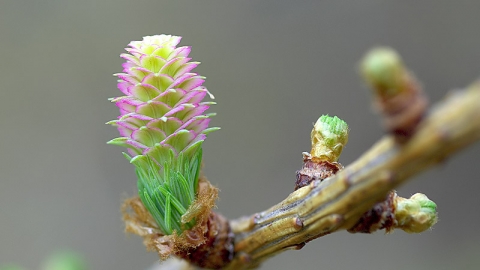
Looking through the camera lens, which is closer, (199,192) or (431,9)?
(199,192)

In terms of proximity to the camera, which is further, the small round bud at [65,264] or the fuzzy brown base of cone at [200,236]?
the small round bud at [65,264]

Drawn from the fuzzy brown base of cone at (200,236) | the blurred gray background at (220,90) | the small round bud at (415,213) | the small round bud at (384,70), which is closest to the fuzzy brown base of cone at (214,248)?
the fuzzy brown base of cone at (200,236)

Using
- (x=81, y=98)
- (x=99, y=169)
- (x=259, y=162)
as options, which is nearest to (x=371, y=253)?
(x=259, y=162)

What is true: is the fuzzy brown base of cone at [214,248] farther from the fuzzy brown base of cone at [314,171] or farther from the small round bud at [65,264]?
the small round bud at [65,264]

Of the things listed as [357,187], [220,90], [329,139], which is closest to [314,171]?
[329,139]

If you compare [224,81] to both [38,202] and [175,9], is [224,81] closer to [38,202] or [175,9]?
[175,9]

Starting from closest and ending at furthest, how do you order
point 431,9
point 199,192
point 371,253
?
1. point 199,192
2. point 431,9
3. point 371,253

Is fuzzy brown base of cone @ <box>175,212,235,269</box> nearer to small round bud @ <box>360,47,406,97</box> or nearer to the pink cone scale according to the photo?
the pink cone scale
